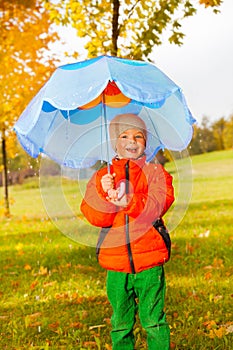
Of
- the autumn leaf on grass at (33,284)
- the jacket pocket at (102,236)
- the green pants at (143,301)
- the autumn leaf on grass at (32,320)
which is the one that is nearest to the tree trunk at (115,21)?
the autumn leaf on grass at (33,284)

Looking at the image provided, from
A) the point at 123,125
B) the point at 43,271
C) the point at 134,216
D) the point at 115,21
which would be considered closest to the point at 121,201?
the point at 134,216

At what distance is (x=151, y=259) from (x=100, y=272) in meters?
3.07

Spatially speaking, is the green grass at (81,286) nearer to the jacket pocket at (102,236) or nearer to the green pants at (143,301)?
the jacket pocket at (102,236)

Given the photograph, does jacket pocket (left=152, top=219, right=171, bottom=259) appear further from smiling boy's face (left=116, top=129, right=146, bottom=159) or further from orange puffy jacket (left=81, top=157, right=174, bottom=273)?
smiling boy's face (left=116, top=129, right=146, bottom=159)

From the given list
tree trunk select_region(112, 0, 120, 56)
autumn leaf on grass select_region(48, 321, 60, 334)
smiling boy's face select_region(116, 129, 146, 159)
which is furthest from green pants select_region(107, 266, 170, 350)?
tree trunk select_region(112, 0, 120, 56)

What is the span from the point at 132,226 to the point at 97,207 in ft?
0.72

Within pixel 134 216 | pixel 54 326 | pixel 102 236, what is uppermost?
pixel 134 216

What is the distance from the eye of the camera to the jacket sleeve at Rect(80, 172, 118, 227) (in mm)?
3281

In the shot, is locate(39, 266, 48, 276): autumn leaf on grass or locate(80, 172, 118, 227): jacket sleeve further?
locate(39, 266, 48, 276): autumn leaf on grass

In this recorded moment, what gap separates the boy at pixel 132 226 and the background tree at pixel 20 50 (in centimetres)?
682

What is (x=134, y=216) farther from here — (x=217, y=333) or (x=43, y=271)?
(x=43, y=271)

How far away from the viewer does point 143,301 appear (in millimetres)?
3297

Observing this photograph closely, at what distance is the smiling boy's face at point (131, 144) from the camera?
335cm

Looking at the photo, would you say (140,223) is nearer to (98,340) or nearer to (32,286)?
(98,340)
